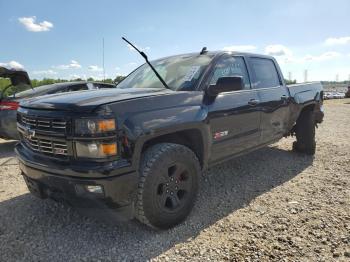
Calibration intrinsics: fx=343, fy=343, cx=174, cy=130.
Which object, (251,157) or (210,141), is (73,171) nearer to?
(210,141)

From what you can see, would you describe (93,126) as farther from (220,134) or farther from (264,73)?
(264,73)

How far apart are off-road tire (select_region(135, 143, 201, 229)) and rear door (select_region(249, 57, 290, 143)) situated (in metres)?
1.68

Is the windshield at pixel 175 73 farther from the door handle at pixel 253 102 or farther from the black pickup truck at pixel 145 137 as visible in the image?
the door handle at pixel 253 102

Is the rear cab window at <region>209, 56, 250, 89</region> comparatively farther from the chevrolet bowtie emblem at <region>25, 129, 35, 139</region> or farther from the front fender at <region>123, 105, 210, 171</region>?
the chevrolet bowtie emblem at <region>25, 129, 35, 139</region>

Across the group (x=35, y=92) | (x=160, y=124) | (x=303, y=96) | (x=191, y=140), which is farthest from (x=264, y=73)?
(x=35, y=92)

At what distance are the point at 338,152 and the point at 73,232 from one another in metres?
5.06

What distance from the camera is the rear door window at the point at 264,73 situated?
4.81 metres

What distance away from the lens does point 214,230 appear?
341cm

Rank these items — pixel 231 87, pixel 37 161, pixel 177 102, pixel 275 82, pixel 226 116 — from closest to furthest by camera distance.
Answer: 1. pixel 37 161
2. pixel 177 102
3. pixel 231 87
4. pixel 226 116
5. pixel 275 82

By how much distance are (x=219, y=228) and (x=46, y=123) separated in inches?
76.6

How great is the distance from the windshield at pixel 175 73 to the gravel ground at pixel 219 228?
145 centimetres

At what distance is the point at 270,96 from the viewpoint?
489cm

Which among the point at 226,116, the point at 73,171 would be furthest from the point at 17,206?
the point at 226,116

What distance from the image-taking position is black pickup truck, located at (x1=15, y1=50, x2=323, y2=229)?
112 inches
